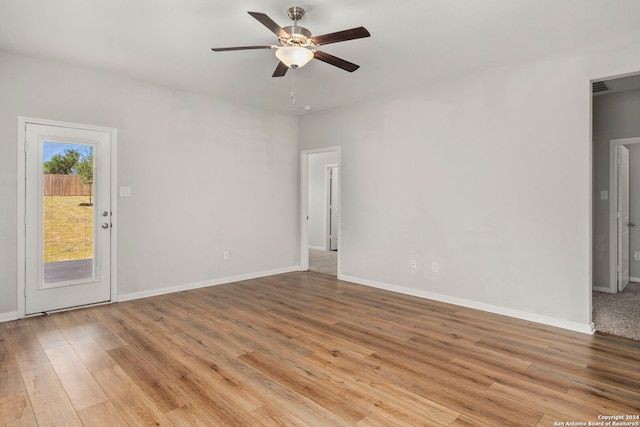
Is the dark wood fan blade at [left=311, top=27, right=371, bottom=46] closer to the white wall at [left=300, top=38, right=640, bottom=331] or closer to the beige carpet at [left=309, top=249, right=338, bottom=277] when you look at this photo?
the white wall at [left=300, top=38, right=640, bottom=331]

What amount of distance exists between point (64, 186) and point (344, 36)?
3.52 m

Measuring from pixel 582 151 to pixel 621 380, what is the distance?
2.07 metres

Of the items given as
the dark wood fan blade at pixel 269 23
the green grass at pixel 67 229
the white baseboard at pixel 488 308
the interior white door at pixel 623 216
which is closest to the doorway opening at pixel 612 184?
the interior white door at pixel 623 216

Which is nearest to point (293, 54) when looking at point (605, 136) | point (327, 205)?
point (605, 136)

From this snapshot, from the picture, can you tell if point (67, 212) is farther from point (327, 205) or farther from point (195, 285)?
point (327, 205)

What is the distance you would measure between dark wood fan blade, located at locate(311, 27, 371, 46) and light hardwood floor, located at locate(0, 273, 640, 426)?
244 centimetres

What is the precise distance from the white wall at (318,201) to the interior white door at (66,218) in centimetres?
548

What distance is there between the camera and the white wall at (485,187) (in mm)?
3529

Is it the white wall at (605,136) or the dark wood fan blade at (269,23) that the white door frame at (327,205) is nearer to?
the white wall at (605,136)

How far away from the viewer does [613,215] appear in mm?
4914

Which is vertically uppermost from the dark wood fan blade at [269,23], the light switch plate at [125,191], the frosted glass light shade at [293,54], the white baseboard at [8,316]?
the dark wood fan blade at [269,23]

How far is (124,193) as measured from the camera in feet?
14.6

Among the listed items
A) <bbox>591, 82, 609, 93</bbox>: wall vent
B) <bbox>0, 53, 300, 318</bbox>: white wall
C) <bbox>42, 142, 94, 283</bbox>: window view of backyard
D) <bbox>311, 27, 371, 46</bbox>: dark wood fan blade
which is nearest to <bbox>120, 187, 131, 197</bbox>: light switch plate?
<bbox>0, 53, 300, 318</bbox>: white wall

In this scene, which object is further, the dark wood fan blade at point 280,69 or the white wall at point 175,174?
the white wall at point 175,174
